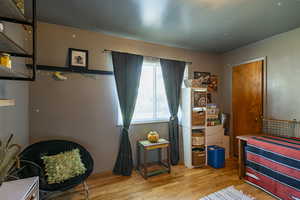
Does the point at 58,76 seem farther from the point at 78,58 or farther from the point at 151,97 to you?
the point at 151,97

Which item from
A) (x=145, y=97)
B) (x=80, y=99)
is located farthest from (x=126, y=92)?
(x=80, y=99)

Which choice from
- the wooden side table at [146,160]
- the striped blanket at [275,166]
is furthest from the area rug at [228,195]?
the wooden side table at [146,160]

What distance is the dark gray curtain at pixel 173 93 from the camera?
114 inches

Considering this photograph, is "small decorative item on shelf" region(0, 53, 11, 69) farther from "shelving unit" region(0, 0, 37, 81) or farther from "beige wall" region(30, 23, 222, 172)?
Answer: "beige wall" region(30, 23, 222, 172)

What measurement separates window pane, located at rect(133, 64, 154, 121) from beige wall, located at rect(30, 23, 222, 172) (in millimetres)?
→ 233

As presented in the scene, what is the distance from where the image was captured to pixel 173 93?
9.70 feet

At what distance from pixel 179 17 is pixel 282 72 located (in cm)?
209

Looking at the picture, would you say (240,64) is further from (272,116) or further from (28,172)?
(28,172)

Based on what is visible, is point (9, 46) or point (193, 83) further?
point (193, 83)

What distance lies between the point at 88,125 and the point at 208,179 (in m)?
2.24

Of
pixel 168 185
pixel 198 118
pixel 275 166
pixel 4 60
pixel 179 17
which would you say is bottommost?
pixel 168 185

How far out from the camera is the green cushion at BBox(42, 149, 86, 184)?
1.62 metres

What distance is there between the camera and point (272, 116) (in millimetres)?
2584

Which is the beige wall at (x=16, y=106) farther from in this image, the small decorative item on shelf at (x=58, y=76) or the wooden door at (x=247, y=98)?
the wooden door at (x=247, y=98)
